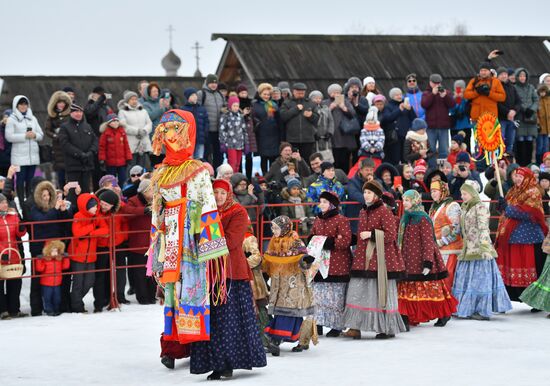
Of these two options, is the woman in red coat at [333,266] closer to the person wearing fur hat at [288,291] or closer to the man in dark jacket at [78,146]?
the person wearing fur hat at [288,291]

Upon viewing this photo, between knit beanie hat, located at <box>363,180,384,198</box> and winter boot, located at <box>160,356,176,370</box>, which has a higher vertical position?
knit beanie hat, located at <box>363,180,384,198</box>

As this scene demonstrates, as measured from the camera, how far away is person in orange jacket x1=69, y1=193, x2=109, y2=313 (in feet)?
51.6

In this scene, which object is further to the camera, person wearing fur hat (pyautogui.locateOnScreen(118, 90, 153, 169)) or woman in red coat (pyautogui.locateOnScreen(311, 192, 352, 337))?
person wearing fur hat (pyautogui.locateOnScreen(118, 90, 153, 169))

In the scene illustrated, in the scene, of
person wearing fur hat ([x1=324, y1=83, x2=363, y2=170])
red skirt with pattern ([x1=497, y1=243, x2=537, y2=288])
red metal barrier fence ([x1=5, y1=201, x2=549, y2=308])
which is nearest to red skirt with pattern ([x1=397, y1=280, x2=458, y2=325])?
red skirt with pattern ([x1=497, y1=243, x2=537, y2=288])

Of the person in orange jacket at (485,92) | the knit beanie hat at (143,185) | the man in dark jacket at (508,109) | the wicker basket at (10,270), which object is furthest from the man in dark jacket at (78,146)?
the man in dark jacket at (508,109)

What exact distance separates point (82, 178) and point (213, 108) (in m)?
2.51

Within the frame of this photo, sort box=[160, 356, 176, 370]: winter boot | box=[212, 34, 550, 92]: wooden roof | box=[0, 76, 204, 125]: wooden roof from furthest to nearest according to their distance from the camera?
1. box=[0, 76, 204, 125]: wooden roof
2. box=[212, 34, 550, 92]: wooden roof
3. box=[160, 356, 176, 370]: winter boot

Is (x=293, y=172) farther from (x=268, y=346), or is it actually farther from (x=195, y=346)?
(x=195, y=346)

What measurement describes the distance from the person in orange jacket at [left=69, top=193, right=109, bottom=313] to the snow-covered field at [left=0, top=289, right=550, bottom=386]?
1.60 feet

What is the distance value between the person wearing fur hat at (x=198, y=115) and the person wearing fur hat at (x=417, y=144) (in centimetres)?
310

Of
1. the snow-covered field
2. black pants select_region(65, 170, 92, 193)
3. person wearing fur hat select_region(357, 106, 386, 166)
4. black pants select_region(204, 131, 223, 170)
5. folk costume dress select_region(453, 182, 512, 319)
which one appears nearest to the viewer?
the snow-covered field

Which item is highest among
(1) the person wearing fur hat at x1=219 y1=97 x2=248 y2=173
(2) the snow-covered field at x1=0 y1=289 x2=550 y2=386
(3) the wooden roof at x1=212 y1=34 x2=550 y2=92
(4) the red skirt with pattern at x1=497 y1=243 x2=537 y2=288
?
(3) the wooden roof at x1=212 y1=34 x2=550 y2=92

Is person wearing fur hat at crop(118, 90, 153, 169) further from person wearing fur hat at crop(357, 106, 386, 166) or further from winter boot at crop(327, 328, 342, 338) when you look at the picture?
winter boot at crop(327, 328, 342, 338)

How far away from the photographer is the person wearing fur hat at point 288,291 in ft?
41.9
